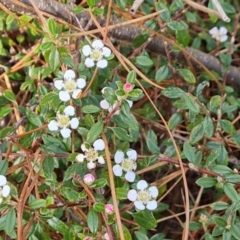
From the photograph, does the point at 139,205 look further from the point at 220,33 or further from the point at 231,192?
the point at 220,33

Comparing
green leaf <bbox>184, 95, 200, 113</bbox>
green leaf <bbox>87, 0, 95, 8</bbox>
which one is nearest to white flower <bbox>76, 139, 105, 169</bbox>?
green leaf <bbox>184, 95, 200, 113</bbox>

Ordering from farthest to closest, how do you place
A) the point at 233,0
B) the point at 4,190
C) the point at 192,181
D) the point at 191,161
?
the point at 233,0, the point at 192,181, the point at 191,161, the point at 4,190

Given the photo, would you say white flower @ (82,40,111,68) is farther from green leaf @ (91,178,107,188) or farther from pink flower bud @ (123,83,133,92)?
green leaf @ (91,178,107,188)

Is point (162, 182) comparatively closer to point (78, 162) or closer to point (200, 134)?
point (200, 134)

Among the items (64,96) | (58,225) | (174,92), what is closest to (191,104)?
(174,92)

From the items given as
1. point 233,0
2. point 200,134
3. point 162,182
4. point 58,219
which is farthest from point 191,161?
point 233,0
